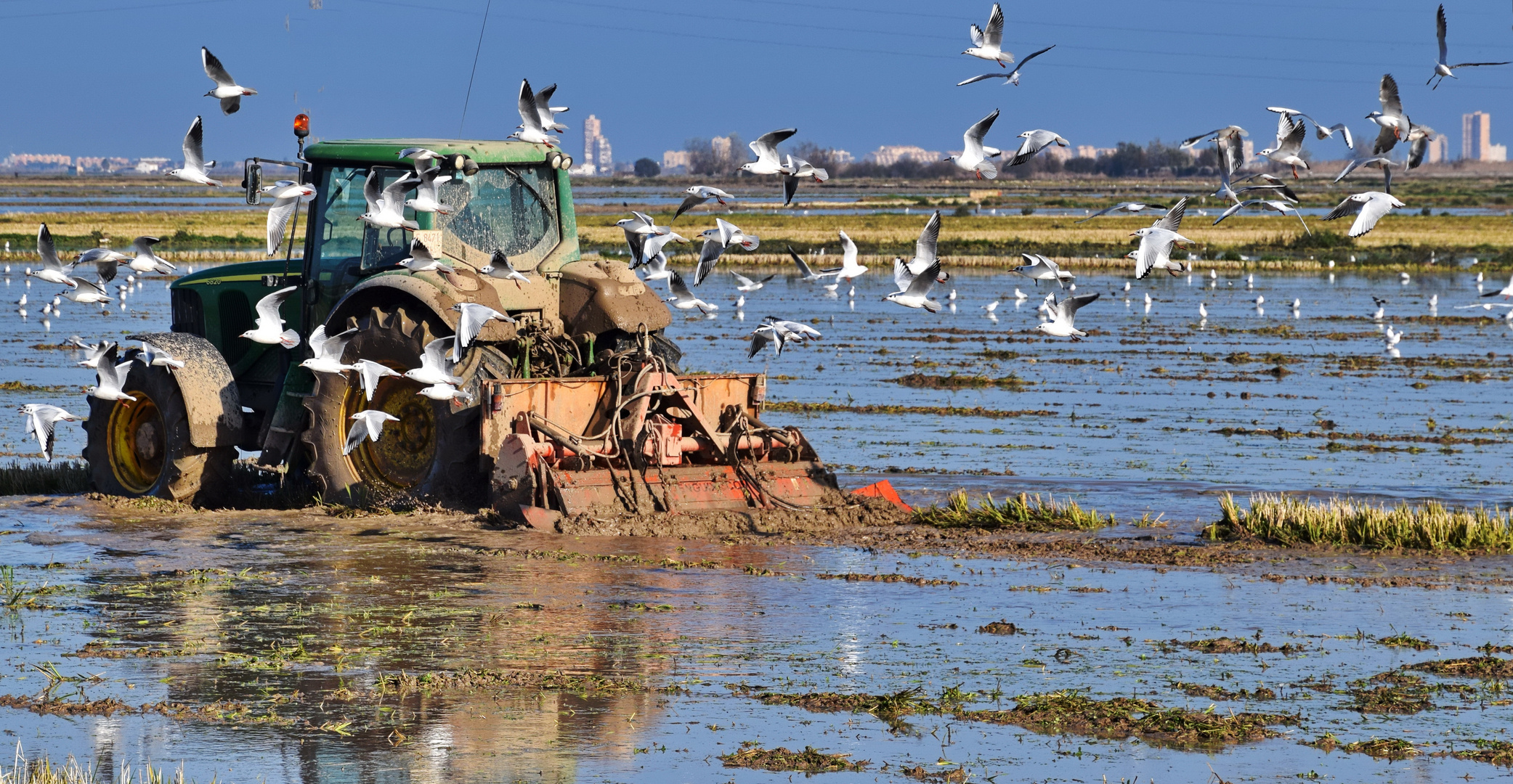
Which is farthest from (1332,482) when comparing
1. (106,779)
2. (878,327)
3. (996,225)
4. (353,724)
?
(996,225)

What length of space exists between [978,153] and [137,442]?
724cm

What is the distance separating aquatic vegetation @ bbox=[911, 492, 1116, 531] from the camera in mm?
13234

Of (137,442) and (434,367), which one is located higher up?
(434,367)

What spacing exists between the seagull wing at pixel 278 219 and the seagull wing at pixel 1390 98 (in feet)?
24.8

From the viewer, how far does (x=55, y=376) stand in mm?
24766

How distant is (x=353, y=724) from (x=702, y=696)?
1.61 metres

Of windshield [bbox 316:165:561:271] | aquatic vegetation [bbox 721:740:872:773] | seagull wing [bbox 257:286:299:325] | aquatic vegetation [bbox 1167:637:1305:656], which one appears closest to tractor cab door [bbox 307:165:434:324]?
windshield [bbox 316:165:561:271]

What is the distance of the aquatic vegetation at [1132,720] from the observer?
7.44 m

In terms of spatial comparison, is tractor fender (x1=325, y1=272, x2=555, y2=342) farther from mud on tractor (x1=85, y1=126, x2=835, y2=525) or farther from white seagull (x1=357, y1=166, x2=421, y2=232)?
white seagull (x1=357, y1=166, x2=421, y2=232)

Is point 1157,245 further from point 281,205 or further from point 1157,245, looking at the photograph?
point 281,205

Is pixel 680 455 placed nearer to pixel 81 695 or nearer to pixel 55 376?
pixel 81 695

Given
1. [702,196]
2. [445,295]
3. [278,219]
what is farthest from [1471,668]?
[278,219]

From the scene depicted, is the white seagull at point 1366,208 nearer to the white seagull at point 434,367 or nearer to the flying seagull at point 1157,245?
the flying seagull at point 1157,245

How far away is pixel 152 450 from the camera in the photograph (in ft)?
46.6
